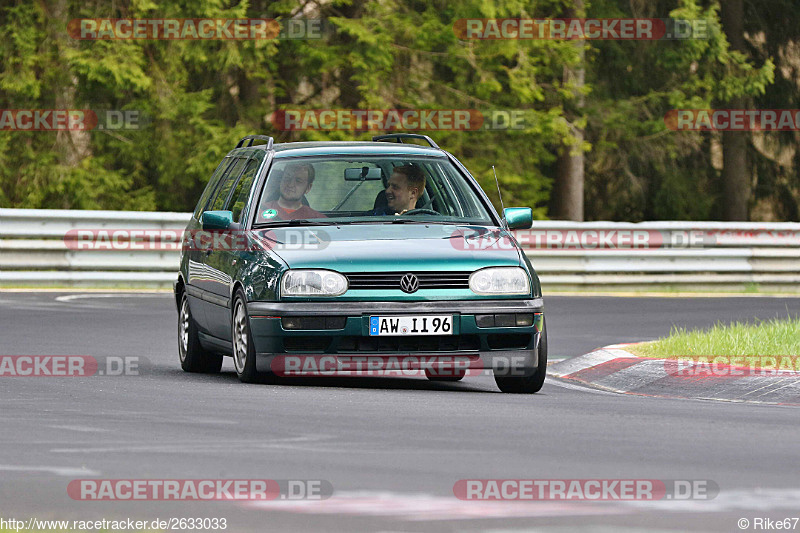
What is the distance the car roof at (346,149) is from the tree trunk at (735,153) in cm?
2907

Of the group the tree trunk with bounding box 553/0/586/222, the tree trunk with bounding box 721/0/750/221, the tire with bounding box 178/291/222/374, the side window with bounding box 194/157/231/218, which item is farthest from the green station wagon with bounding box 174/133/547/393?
the tree trunk with bounding box 721/0/750/221

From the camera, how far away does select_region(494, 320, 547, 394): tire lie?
11.4 metres

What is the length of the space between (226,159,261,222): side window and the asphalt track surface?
1218mm

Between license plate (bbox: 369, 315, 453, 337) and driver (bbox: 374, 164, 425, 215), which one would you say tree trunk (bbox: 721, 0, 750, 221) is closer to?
driver (bbox: 374, 164, 425, 215)

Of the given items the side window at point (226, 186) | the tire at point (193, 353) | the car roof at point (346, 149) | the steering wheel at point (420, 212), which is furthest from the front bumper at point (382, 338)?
the side window at point (226, 186)

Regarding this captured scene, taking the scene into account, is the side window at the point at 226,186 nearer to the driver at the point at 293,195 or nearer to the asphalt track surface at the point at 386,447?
the driver at the point at 293,195

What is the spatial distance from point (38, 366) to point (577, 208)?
2414 cm

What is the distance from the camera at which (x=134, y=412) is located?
32.1ft

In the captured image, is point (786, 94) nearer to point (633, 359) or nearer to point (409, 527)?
point (633, 359)

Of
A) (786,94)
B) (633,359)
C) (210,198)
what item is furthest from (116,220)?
(786,94)

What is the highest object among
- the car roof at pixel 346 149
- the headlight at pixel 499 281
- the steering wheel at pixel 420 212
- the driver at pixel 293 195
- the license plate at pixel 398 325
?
the car roof at pixel 346 149

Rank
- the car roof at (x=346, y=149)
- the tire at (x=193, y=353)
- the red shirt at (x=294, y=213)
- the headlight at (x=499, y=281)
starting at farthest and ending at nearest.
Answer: the tire at (x=193, y=353), the car roof at (x=346, y=149), the red shirt at (x=294, y=213), the headlight at (x=499, y=281)

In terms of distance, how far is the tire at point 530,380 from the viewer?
37.4 feet

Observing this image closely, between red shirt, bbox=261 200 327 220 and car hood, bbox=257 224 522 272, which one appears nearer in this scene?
car hood, bbox=257 224 522 272
